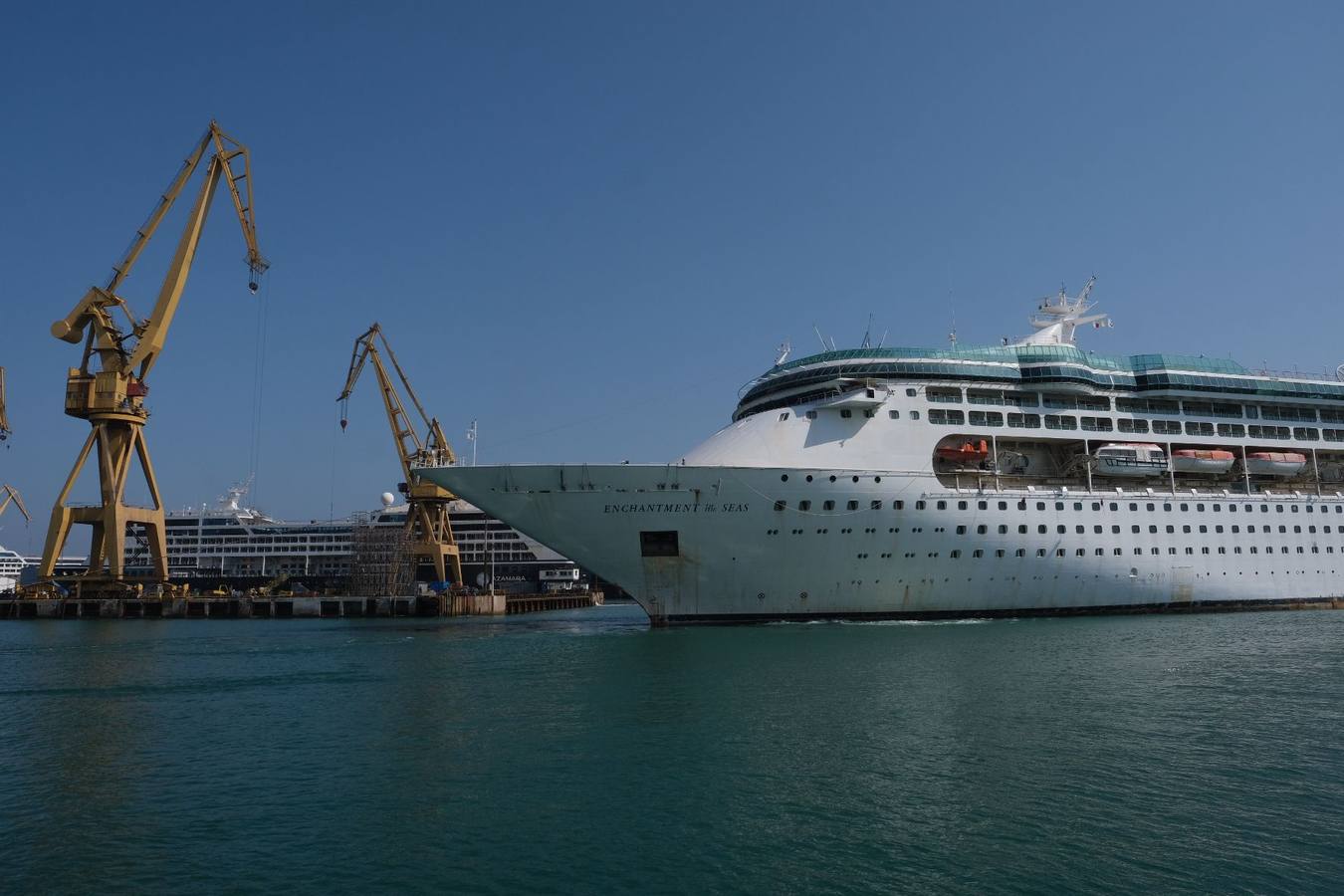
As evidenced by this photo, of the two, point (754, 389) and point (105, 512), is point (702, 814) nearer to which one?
point (754, 389)

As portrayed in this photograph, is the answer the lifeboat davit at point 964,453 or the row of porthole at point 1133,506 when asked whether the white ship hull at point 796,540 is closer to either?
the row of porthole at point 1133,506

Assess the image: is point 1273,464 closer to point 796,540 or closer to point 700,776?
point 796,540

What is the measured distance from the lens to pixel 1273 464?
127 feet

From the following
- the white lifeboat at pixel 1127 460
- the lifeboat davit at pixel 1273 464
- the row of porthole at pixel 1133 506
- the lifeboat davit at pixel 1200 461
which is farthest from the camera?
the lifeboat davit at pixel 1273 464

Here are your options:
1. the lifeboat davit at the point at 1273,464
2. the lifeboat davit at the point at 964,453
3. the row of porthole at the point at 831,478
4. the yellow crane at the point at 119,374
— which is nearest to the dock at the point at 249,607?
the yellow crane at the point at 119,374

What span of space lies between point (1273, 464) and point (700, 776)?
121 ft

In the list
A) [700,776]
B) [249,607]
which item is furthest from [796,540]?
[249,607]

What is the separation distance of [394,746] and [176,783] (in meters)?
3.25

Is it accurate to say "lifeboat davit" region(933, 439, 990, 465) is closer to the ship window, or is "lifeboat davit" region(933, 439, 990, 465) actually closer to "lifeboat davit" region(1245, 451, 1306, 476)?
the ship window

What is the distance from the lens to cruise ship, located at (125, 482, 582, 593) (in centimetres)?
11200

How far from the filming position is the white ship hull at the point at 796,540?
101ft

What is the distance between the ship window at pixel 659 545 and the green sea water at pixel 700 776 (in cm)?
715

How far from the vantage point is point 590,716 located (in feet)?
55.5

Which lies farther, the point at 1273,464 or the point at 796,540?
the point at 1273,464
